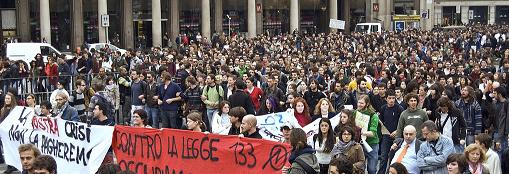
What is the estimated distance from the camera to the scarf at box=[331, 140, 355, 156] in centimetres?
1000

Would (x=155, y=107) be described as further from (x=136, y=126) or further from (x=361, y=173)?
(x=361, y=173)

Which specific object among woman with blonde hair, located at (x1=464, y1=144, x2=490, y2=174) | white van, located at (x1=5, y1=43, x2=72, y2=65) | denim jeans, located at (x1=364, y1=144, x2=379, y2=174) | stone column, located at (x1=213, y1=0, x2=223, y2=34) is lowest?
denim jeans, located at (x1=364, y1=144, x2=379, y2=174)

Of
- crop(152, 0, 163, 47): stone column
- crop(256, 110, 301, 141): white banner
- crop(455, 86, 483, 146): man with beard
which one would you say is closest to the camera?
crop(256, 110, 301, 141): white banner

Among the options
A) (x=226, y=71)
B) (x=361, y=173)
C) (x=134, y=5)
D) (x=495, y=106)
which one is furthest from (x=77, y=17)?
(x=361, y=173)

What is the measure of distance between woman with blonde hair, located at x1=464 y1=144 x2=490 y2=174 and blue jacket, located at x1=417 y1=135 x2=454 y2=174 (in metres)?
0.61

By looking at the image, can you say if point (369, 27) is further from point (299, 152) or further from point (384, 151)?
point (299, 152)

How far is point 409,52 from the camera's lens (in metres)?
31.1

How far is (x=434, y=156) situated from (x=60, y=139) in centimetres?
565

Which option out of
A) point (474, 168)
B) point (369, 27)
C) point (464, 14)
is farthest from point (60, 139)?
point (464, 14)

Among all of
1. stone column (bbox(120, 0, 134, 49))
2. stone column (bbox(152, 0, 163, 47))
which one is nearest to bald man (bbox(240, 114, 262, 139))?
stone column (bbox(152, 0, 163, 47))

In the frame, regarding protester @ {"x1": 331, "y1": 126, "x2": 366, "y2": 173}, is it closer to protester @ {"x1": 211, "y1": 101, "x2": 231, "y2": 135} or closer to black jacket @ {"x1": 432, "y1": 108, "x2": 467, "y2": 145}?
black jacket @ {"x1": 432, "y1": 108, "x2": 467, "y2": 145}

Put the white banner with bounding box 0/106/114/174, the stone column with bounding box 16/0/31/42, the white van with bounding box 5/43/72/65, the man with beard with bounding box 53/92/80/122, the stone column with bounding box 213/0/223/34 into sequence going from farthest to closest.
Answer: the stone column with bounding box 213/0/223/34 < the stone column with bounding box 16/0/31/42 < the white van with bounding box 5/43/72/65 < the man with beard with bounding box 53/92/80/122 < the white banner with bounding box 0/106/114/174

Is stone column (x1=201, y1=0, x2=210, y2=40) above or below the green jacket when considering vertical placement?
above

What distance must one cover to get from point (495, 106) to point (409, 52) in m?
17.3
